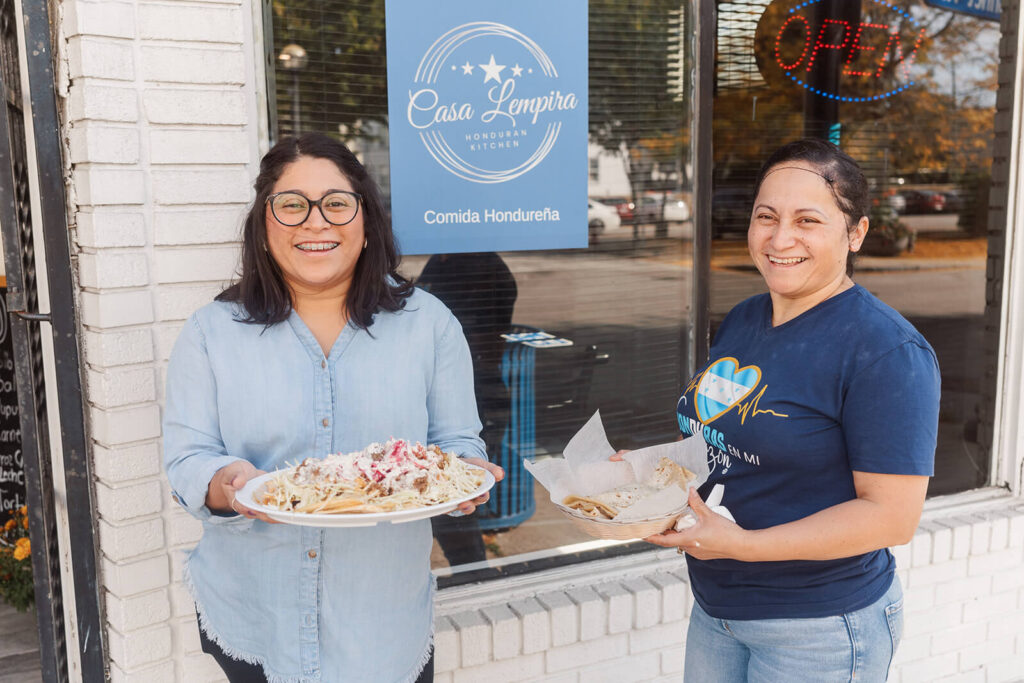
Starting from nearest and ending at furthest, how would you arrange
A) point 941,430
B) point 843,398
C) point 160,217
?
point 843,398 → point 160,217 → point 941,430

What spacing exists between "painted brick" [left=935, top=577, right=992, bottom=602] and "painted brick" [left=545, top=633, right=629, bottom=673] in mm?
1412

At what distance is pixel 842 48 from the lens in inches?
142

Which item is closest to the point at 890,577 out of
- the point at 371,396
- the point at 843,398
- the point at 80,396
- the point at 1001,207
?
the point at 843,398

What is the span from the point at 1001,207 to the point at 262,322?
3.21 metres

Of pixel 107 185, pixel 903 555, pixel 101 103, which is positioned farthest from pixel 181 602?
pixel 903 555

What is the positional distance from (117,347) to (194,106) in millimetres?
706

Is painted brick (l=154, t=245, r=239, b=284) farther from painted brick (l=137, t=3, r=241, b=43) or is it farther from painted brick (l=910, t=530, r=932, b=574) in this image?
painted brick (l=910, t=530, r=932, b=574)

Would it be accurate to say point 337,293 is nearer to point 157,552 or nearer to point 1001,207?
point 157,552

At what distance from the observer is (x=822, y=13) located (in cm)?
349

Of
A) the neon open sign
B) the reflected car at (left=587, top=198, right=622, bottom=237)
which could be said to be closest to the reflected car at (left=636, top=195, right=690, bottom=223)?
the reflected car at (left=587, top=198, right=622, bottom=237)

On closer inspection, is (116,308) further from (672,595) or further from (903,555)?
(903,555)

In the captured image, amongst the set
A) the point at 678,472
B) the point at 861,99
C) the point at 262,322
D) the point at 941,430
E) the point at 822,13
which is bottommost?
the point at 941,430

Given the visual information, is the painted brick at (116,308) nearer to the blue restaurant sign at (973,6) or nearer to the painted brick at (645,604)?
the painted brick at (645,604)

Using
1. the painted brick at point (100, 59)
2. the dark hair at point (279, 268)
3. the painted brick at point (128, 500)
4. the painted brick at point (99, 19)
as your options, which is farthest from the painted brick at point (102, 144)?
the painted brick at point (128, 500)
